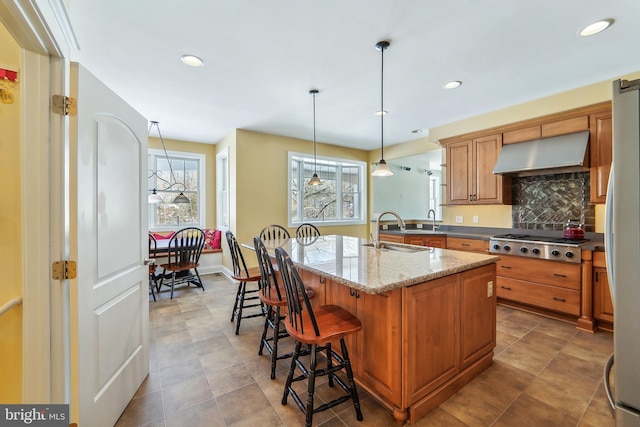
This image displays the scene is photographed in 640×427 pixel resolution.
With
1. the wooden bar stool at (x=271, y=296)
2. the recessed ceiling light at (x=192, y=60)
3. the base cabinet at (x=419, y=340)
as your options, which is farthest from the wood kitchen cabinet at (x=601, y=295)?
the recessed ceiling light at (x=192, y=60)

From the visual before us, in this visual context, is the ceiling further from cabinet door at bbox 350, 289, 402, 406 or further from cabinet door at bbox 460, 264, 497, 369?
cabinet door at bbox 350, 289, 402, 406

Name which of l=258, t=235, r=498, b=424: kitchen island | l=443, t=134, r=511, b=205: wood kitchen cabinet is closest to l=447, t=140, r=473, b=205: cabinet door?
l=443, t=134, r=511, b=205: wood kitchen cabinet

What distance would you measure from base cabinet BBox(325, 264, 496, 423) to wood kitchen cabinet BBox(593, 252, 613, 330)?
1.70 meters

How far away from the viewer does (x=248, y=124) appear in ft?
14.0

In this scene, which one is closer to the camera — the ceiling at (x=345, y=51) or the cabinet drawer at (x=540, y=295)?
the ceiling at (x=345, y=51)

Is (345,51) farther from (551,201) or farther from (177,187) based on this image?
(177,187)

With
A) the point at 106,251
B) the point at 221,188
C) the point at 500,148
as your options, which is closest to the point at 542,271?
the point at 500,148

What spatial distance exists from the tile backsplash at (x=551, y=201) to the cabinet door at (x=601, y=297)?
734 millimetres

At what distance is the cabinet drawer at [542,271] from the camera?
290 cm

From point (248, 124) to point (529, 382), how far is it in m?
4.44

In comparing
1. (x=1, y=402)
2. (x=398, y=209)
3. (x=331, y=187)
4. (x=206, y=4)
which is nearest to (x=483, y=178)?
(x=398, y=209)

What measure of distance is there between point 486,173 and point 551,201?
0.85 metres

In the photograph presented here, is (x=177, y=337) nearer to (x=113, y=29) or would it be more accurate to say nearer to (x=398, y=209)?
(x=113, y=29)

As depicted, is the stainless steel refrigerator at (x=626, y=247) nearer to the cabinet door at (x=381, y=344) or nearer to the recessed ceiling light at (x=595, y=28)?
the cabinet door at (x=381, y=344)
